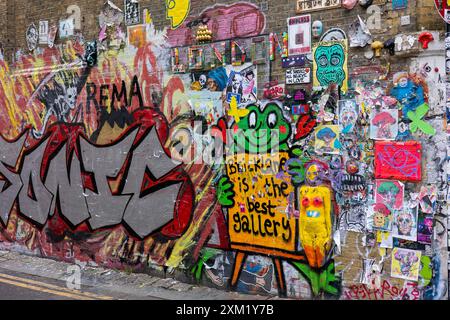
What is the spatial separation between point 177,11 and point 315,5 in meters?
2.41

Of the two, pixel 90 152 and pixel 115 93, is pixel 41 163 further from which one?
pixel 115 93

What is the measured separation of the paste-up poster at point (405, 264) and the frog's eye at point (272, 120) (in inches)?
88.8

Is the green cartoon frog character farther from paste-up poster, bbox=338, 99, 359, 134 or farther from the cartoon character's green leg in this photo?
paste-up poster, bbox=338, 99, 359, 134

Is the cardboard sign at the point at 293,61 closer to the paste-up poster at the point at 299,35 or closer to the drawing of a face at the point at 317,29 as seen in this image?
the paste-up poster at the point at 299,35

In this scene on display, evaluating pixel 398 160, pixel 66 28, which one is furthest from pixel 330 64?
pixel 66 28

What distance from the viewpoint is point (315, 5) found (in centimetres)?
745

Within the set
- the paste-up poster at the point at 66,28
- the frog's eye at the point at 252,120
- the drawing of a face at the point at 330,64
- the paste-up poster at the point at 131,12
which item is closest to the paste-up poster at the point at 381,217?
the drawing of a face at the point at 330,64

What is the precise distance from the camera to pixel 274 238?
789cm

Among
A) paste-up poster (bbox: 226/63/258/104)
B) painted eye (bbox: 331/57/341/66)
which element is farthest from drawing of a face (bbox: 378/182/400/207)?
paste-up poster (bbox: 226/63/258/104)

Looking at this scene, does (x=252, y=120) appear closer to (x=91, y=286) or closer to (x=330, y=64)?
(x=330, y=64)

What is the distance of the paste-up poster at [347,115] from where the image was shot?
7.12m

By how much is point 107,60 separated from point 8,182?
365 cm

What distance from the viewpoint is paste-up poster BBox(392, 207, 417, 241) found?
668 centimetres
